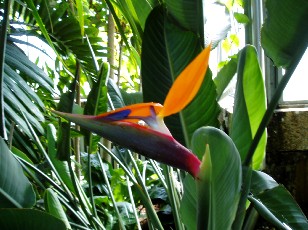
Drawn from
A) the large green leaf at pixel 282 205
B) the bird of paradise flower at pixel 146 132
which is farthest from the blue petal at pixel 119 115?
the large green leaf at pixel 282 205

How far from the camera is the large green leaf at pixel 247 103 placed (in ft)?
2.21

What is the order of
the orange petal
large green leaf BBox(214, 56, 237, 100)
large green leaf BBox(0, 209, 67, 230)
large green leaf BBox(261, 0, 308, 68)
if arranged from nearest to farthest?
1. the orange petal
2. large green leaf BBox(0, 209, 67, 230)
3. large green leaf BBox(261, 0, 308, 68)
4. large green leaf BBox(214, 56, 237, 100)

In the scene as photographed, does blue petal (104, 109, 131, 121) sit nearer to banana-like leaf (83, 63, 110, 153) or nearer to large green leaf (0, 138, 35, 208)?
large green leaf (0, 138, 35, 208)

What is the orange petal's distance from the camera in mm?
346

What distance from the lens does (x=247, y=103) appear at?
729mm

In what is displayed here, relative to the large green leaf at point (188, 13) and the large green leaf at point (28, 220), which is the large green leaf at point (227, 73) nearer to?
the large green leaf at point (188, 13)

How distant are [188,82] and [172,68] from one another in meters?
0.33

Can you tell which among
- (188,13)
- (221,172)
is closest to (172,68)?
(188,13)

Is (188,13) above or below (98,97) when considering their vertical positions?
above

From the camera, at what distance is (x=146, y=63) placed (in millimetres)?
667

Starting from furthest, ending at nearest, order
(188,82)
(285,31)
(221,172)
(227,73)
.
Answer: (227,73) → (285,31) → (221,172) → (188,82)

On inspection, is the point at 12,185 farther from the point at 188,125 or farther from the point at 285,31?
the point at 285,31

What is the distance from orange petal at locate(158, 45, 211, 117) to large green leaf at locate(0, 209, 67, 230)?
0.18m

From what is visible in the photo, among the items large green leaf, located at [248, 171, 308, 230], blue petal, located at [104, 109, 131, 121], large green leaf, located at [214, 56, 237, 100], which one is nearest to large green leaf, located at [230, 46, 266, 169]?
large green leaf, located at [248, 171, 308, 230]
